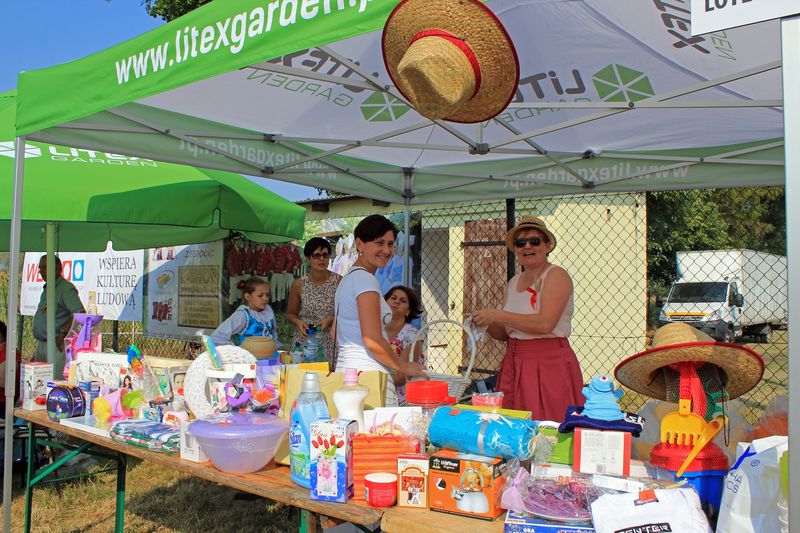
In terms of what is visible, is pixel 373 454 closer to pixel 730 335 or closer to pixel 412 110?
pixel 412 110

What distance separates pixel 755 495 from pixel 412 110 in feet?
10.00

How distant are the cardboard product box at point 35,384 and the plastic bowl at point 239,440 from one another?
1702mm

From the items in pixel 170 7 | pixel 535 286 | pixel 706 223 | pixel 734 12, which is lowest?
pixel 535 286

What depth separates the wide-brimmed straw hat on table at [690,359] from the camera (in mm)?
1646

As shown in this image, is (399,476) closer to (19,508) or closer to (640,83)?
(640,83)

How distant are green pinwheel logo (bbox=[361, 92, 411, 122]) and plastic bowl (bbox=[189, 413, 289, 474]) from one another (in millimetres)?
2220

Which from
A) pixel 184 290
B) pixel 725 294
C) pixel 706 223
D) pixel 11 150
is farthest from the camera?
pixel 706 223

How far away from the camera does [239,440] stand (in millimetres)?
1921

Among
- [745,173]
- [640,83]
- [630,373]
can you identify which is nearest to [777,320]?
[745,173]

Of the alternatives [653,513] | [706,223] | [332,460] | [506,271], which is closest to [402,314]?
[332,460]

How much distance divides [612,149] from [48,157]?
3823mm

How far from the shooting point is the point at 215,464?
200cm

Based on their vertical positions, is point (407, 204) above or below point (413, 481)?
above

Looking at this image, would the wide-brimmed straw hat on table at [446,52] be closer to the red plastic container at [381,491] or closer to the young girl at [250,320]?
the red plastic container at [381,491]
